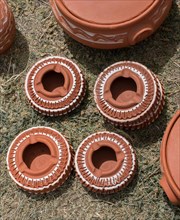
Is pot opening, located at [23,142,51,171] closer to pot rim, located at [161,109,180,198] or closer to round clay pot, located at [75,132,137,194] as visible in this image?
round clay pot, located at [75,132,137,194]

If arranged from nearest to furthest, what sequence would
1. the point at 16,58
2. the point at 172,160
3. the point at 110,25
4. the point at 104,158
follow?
the point at 172,160 < the point at 110,25 < the point at 104,158 < the point at 16,58

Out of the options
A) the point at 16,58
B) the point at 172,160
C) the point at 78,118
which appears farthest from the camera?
the point at 16,58

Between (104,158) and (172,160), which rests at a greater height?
(172,160)

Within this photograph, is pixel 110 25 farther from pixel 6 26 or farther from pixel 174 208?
pixel 174 208

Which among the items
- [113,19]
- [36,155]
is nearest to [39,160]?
[36,155]

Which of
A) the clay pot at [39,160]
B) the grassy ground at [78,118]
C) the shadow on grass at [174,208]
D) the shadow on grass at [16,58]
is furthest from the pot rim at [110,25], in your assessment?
the shadow on grass at [174,208]

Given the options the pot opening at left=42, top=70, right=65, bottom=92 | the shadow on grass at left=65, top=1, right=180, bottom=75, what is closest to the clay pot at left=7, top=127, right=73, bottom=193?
the pot opening at left=42, top=70, right=65, bottom=92
